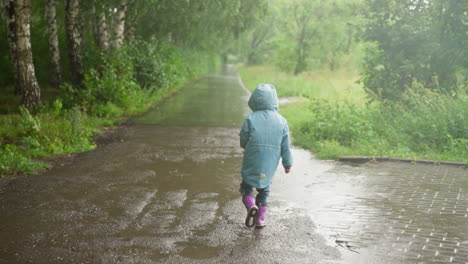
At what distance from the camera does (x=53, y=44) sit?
58.6ft

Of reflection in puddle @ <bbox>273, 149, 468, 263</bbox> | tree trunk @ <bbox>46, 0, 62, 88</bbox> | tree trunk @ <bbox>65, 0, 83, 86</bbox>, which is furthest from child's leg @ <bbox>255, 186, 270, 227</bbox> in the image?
tree trunk @ <bbox>46, 0, 62, 88</bbox>

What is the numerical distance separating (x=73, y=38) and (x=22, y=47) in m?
4.14

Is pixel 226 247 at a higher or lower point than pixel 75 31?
lower

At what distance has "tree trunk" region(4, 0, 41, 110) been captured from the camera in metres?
11.5

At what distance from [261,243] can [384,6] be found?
404 inches

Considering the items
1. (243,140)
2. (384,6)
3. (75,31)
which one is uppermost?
(384,6)

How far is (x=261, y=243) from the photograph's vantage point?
510 cm

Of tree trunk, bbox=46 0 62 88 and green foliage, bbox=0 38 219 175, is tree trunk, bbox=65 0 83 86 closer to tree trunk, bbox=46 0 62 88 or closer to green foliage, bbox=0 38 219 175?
green foliage, bbox=0 38 219 175

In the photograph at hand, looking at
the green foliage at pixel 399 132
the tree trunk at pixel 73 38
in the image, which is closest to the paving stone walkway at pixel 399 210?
the green foliage at pixel 399 132

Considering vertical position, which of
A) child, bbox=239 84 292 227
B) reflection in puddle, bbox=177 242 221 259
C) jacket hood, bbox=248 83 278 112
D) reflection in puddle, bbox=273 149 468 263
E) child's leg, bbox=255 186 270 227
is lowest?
reflection in puddle, bbox=273 149 468 263

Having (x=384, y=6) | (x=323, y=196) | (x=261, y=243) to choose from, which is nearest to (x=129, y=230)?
(x=261, y=243)

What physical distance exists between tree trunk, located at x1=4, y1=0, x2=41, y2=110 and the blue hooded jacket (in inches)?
318

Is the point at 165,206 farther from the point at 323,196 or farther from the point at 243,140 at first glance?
the point at 323,196

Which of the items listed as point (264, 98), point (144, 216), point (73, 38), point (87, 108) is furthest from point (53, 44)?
point (264, 98)
